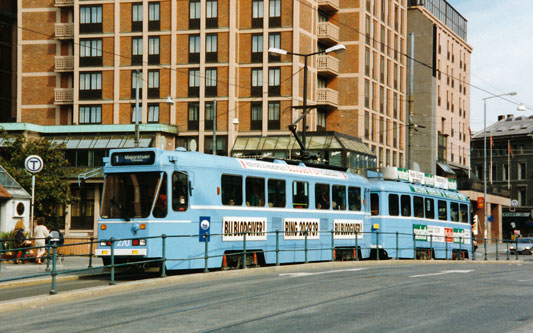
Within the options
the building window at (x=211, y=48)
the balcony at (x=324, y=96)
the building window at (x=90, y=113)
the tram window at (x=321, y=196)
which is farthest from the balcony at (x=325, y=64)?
the tram window at (x=321, y=196)

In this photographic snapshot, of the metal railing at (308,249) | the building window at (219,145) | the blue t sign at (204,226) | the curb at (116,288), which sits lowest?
the curb at (116,288)

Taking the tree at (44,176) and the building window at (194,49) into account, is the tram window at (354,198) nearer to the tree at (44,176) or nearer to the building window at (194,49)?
the tree at (44,176)

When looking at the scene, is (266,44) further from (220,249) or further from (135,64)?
(220,249)

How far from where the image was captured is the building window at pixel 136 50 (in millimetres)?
65250

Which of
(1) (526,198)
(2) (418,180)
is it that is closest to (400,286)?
(2) (418,180)

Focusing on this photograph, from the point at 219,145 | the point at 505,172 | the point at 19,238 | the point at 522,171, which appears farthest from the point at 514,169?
the point at 19,238

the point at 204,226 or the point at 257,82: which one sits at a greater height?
the point at 257,82

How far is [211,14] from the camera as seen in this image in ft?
211

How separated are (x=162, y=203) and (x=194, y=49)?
46.6m

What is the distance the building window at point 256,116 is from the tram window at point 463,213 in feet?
92.4

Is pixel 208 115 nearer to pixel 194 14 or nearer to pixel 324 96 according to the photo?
pixel 194 14

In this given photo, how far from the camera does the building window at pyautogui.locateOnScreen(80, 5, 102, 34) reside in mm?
65938

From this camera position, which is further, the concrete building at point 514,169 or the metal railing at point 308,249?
the concrete building at point 514,169

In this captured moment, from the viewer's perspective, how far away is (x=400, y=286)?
53.7 ft
